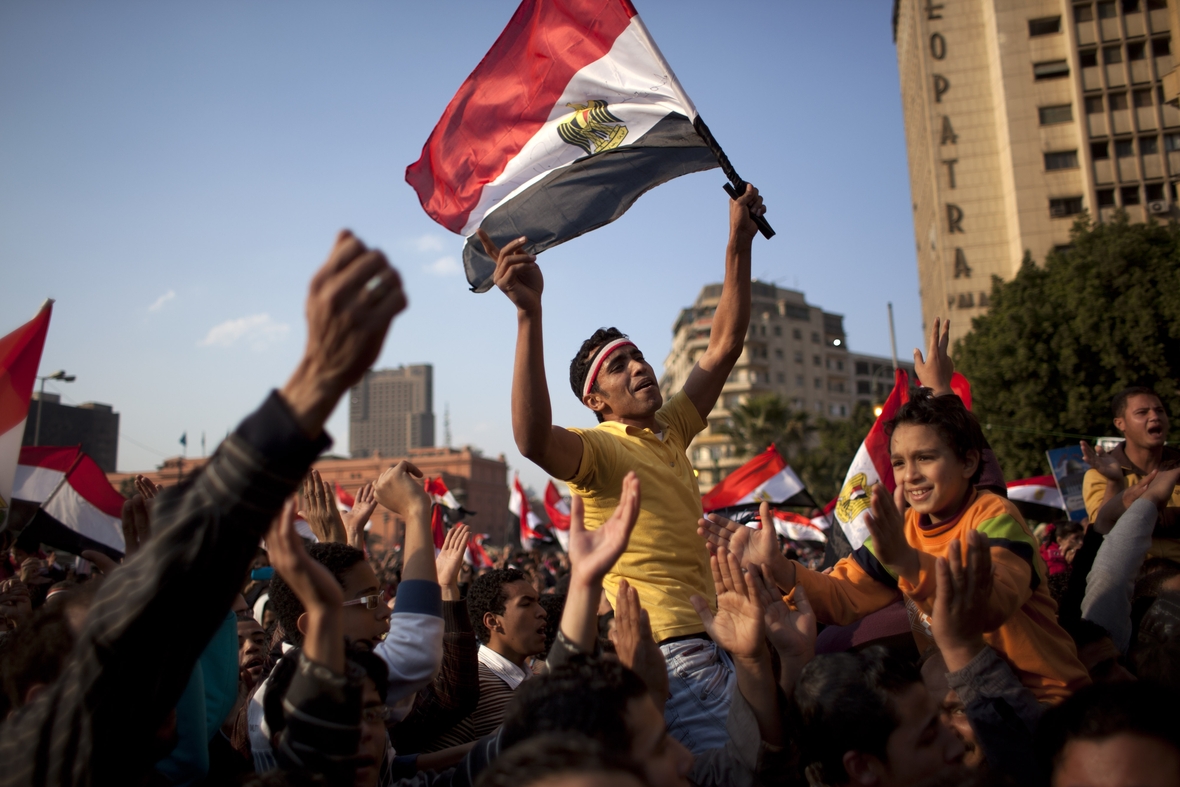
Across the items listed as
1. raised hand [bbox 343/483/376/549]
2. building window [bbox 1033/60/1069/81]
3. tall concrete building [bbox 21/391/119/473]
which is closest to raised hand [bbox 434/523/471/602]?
raised hand [bbox 343/483/376/549]

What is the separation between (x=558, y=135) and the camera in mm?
4418

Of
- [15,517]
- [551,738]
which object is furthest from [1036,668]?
[15,517]

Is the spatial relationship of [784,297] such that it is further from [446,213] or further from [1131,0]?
[446,213]

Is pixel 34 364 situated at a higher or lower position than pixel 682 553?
higher

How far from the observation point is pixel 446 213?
15.0 ft

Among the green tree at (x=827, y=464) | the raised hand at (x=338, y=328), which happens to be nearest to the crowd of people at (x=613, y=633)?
the raised hand at (x=338, y=328)

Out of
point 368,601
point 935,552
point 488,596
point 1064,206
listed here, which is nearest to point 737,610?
point 935,552

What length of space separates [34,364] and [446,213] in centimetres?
359

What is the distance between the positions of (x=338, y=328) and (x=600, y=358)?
212 cm

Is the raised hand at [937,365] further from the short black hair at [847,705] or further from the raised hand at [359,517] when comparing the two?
the raised hand at [359,517]

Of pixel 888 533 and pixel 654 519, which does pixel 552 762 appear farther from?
pixel 654 519

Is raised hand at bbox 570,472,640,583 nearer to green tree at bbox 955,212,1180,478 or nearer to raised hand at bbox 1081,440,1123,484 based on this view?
raised hand at bbox 1081,440,1123,484

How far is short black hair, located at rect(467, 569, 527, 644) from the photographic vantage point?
4.80 m

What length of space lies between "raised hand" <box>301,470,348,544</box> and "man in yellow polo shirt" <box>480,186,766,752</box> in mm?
1314
